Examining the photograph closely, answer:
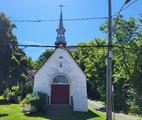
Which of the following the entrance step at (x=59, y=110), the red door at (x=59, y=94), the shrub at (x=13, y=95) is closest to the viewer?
the entrance step at (x=59, y=110)

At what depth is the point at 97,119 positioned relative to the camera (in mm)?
35781

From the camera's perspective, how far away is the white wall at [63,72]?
4566cm

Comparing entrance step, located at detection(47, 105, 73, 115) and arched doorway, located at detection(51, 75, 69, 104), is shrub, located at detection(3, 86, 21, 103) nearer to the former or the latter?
arched doorway, located at detection(51, 75, 69, 104)

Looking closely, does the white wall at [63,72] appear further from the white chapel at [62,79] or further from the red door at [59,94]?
the red door at [59,94]

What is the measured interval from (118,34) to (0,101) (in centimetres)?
1838

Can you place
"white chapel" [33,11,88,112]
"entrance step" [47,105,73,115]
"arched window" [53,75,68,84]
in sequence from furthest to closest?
"arched window" [53,75,68,84] < "white chapel" [33,11,88,112] < "entrance step" [47,105,73,115]

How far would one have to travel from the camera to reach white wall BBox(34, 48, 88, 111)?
150 feet

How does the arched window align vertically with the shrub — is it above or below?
above

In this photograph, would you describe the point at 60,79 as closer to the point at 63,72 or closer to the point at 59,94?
the point at 63,72

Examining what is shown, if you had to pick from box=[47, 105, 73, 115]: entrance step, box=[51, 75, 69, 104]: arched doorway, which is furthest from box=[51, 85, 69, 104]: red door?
box=[47, 105, 73, 115]: entrance step

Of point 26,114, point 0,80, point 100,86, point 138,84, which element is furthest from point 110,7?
point 100,86

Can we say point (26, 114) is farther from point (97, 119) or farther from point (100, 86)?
point (100, 86)

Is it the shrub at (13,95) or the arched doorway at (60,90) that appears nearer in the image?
the arched doorway at (60,90)

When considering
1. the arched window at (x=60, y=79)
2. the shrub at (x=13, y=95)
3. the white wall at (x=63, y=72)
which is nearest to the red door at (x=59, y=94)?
the white wall at (x=63, y=72)
